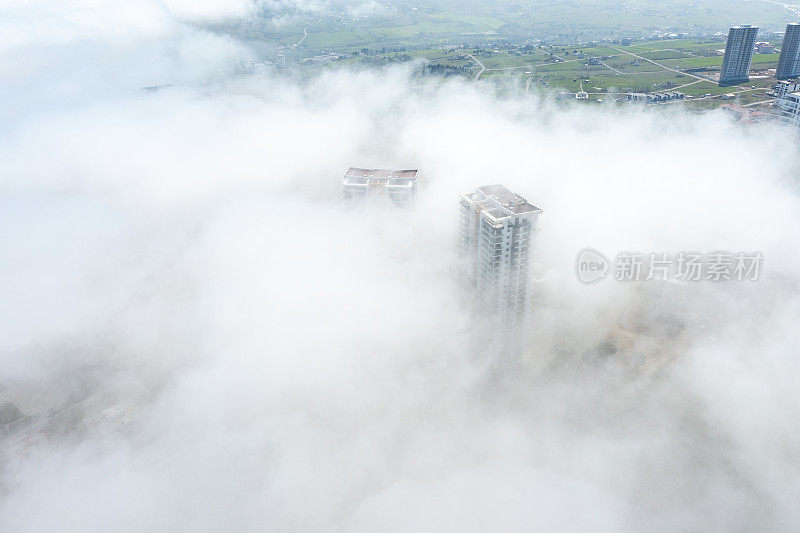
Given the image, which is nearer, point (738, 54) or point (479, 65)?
point (738, 54)

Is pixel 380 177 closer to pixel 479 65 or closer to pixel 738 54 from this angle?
pixel 479 65

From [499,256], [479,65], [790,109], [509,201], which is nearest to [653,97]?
[790,109]

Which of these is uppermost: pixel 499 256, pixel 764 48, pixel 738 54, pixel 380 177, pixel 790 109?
pixel 738 54

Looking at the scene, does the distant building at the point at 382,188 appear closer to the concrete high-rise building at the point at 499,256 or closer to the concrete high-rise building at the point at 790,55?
the concrete high-rise building at the point at 499,256

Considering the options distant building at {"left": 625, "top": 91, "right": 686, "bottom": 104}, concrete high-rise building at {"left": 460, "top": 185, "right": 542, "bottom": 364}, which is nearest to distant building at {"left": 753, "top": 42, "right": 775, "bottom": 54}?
distant building at {"left": 625, "top": 91, "right": 686, "bottom": 104}

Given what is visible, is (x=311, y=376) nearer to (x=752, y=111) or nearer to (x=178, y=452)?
(x=178, y=452)

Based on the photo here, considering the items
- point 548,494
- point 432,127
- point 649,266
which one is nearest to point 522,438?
point 548,494
